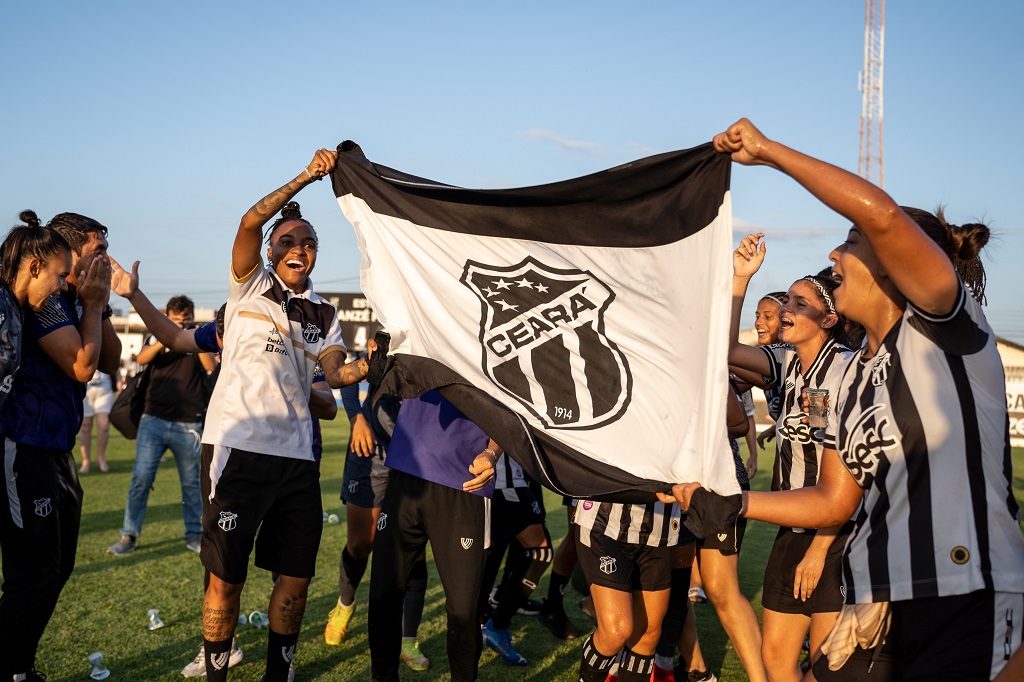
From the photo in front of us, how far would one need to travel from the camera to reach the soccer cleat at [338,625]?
6.04 meters

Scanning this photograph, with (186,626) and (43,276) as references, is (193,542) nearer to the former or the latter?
(186,626)

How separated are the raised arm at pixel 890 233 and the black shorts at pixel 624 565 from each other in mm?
2486

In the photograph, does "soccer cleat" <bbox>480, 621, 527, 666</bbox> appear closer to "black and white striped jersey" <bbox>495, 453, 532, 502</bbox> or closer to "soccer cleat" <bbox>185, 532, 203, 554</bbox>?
"black and white striped jersey" <bbox>495, 453, 532, 502</bbox>

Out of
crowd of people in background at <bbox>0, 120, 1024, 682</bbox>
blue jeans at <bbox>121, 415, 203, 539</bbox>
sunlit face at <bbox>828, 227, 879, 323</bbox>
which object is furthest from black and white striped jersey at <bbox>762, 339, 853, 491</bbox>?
blue jeans at <bbox>121, 415, 203, 539</bbox>

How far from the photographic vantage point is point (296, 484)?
486cm

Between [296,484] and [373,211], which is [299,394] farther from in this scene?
[373,211]

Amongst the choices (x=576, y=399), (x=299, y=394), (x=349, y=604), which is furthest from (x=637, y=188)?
(x=349, y=604)

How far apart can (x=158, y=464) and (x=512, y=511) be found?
454 centimetres

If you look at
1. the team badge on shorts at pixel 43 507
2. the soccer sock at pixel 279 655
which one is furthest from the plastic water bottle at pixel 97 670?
the team badge on shorts at pixel 43 507

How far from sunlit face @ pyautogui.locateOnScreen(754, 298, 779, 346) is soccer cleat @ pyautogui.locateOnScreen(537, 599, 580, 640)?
2545 mm

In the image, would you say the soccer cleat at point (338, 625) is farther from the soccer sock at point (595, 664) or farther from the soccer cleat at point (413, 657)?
the soccer sock at point (595, 664)

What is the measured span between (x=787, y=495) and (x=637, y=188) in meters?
1.39

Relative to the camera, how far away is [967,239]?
297 centimetres

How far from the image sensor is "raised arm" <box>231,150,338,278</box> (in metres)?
4.45
